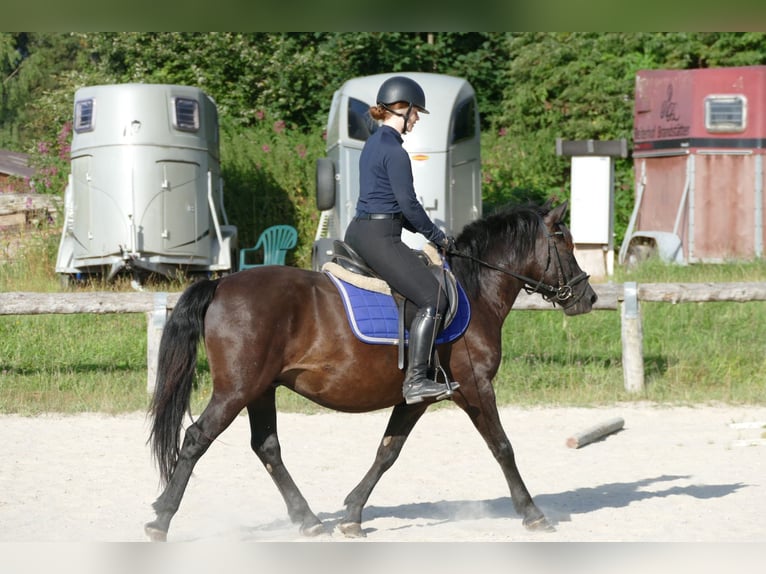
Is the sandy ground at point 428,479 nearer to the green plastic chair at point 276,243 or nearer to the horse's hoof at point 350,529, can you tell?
the horse's hoof at point 350,529

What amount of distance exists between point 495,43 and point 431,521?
19.7 meters

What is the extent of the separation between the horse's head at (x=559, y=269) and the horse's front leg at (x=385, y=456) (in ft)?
3.35

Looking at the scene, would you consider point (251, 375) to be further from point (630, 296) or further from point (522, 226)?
point (630, 296)

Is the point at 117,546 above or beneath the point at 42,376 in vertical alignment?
above

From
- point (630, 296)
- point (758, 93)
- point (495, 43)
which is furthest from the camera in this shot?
point (495, 43)

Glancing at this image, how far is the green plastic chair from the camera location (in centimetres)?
1659

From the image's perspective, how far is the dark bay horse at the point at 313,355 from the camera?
15.7 ft

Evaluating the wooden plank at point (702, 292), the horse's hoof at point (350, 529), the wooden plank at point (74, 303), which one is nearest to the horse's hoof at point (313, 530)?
the horse's hoof at point (350, 529)

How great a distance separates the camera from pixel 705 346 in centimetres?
1123

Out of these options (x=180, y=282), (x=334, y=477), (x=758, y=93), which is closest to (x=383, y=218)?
(x=334, y=477)

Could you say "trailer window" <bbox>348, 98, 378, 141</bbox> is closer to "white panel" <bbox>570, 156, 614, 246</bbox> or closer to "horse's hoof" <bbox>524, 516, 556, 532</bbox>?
"white panel" <bbox>570, 156, 614, 246</bbox>

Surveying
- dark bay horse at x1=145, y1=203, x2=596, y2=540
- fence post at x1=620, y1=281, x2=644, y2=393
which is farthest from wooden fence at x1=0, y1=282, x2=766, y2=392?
dark bay horse at x1=145, y1=203, x2=596, y2=540

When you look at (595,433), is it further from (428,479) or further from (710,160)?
(710,160)

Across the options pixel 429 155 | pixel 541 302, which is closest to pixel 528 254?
pixel 541 302
